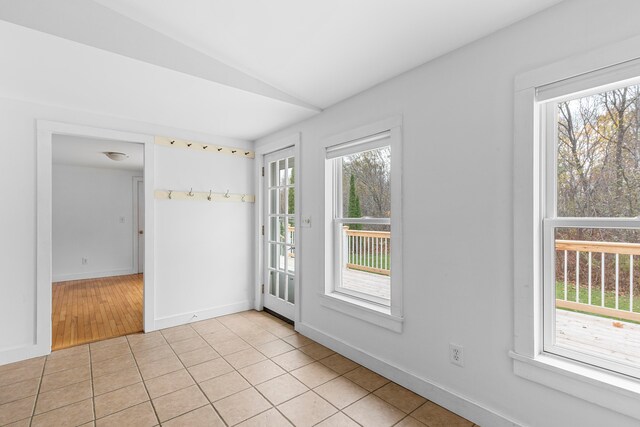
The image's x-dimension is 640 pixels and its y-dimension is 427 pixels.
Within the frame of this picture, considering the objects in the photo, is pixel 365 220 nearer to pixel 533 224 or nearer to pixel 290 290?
pixel 533 224

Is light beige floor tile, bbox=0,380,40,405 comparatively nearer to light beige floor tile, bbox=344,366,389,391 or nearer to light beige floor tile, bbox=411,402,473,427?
light beige floor tile, bbox=344,366,389,391

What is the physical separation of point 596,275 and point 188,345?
3.17 metres

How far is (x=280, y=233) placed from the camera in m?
3.81

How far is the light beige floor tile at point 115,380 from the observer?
2.24m

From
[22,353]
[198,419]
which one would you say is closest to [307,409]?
[198,419]

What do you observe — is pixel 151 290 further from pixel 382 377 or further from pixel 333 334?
pixel 382 377

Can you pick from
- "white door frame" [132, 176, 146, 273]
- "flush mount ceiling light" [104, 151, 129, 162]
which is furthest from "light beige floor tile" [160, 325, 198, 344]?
"white door frame" [132, 176, 146, 273]

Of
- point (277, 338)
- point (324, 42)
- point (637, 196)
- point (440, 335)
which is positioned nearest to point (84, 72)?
point (324, 42)

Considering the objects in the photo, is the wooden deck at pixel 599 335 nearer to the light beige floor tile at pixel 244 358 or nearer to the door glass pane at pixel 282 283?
the light beige floor tile at pixel 244 358

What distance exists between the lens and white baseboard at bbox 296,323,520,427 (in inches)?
70.1

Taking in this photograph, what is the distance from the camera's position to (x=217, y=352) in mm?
2830

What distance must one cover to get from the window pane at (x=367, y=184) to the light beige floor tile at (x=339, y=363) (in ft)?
4.11

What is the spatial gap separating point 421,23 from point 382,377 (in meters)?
2.42

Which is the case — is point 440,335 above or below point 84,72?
below
